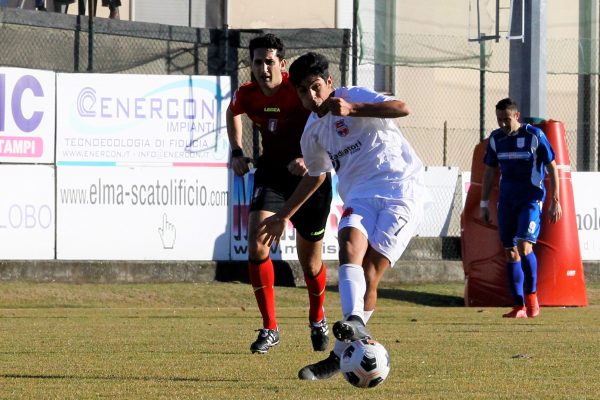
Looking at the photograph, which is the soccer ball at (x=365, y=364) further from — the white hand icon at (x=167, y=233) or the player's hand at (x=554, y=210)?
the white hand icon at (x=167, y=233)

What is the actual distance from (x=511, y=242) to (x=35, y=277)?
627 cm

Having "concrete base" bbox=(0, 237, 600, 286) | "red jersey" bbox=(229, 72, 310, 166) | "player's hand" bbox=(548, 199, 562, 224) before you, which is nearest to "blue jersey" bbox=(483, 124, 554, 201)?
"player's hand" bbox=(548, 199, 562, 224)

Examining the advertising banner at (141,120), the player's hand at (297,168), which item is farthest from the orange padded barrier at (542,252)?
the player's hand at (297,168)

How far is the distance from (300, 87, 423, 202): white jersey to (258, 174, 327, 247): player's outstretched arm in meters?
0.18

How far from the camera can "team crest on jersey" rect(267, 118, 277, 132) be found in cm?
984

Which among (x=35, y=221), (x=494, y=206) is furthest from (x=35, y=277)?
(x=494, y=206)

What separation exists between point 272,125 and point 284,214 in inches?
88.4

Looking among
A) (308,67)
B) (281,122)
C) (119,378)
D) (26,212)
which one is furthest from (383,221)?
(26,212)

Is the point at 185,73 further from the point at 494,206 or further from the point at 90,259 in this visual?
the point at 494,206

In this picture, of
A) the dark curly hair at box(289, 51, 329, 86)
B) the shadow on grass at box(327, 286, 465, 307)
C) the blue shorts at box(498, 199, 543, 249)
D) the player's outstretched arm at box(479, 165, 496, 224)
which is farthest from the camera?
the shadow on grass at box(327, 286, 465, 307)

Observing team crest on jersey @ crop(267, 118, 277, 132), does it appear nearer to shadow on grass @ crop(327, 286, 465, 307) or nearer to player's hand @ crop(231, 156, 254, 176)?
player's hand @ crop(231, 156, 254, 176)

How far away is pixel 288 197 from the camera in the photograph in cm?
978

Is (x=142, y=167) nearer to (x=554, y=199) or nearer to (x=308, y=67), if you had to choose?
(x=554, y=199)

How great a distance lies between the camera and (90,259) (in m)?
18.2
